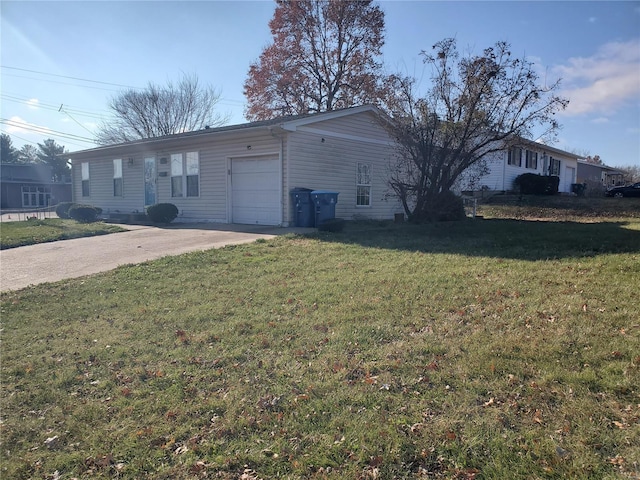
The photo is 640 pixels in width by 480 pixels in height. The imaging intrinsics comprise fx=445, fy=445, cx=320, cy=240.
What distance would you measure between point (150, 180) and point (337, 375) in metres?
17.1

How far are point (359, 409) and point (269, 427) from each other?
2.22ft

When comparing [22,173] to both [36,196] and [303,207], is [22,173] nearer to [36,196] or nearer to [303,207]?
[36,196]

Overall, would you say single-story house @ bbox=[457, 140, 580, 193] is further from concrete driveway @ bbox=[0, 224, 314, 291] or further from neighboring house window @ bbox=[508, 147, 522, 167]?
concrete driveway @ bbox=[0, 224, 314, 291]

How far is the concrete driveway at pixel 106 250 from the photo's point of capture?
8.83 meters

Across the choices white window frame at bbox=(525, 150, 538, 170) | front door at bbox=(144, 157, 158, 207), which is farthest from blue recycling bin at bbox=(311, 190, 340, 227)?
white window frame at bbox=(525, 150, 538, 170)

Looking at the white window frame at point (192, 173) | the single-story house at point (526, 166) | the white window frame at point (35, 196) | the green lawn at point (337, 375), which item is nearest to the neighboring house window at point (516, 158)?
the single-story house at point (526, 166)

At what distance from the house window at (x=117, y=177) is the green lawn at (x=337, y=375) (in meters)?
14.3

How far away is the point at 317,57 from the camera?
27047 millimetres

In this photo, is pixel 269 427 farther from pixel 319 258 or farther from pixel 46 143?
pixel 46 143

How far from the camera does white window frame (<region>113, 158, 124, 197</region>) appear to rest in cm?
2044

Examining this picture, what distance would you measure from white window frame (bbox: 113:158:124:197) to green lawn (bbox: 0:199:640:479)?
14.2 m

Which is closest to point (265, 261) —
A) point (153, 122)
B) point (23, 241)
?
point (23, 241)

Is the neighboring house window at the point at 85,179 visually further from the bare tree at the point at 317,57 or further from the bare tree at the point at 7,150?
the bare tree at the point at 7,150

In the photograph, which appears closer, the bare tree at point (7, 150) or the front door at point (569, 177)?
the front door at point (569, 177)
